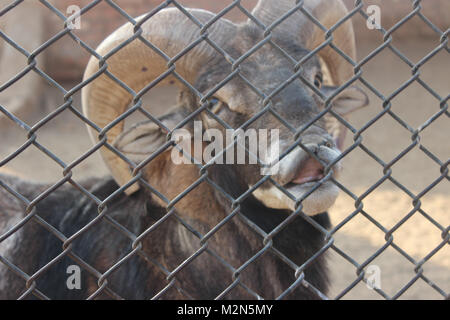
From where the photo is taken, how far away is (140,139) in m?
3.35

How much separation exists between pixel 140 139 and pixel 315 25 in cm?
129

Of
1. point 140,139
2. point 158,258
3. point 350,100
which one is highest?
point 140,139

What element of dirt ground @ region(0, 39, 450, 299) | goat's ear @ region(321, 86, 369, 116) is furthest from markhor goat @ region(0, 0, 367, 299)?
dirt ground @ region(0, 39, 450, 299)

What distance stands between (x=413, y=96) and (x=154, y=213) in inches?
247

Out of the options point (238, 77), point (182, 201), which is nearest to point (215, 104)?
point (238, 77)

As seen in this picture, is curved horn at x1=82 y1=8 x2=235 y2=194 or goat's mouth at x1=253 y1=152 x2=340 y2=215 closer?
goat's mouth at x1=253 y1=152 x2=340 y2=215

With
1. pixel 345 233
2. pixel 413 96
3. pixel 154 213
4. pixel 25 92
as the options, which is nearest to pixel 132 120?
pixel 25 92

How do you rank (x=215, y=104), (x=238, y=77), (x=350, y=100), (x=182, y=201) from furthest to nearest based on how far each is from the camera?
(x=350, y=100), (x=182, y=201), (x=215, y=104), (x=238, y=77)

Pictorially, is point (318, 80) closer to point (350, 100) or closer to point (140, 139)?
point (350, 100)

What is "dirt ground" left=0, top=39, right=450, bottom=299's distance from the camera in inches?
205

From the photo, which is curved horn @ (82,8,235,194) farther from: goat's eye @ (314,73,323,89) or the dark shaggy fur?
goat's eye @ (314,73,323,89)

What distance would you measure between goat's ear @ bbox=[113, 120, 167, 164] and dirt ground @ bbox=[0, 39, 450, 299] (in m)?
1.63

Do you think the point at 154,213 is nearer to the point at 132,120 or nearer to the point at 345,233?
the point at 345,233
